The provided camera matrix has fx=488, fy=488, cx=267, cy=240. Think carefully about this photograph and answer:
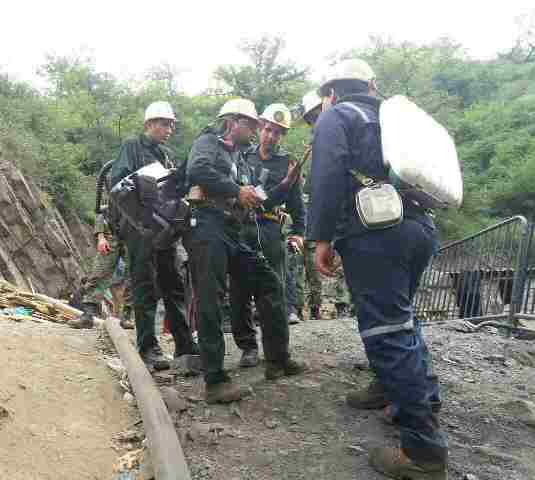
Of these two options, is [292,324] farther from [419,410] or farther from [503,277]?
[419,410]

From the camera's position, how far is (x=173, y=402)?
3152 millimetres

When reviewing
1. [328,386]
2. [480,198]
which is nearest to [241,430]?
[328,386]

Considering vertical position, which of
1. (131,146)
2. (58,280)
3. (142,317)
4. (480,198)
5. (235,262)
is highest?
(480,198)

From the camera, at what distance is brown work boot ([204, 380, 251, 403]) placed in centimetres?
320

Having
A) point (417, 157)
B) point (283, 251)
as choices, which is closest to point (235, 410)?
point (283, 251)

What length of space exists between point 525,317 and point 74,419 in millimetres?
5285

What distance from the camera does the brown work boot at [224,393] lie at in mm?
3204

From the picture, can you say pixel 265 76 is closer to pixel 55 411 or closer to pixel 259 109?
pixel 259 109

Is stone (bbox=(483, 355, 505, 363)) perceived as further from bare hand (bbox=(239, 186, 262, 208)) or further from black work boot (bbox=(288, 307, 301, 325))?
bare hand (bbox=(239, 186, 262, 208))

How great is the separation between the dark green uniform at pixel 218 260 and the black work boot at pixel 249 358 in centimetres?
49

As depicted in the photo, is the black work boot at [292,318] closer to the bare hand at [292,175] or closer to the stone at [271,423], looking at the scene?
the bare hand at [292,175]

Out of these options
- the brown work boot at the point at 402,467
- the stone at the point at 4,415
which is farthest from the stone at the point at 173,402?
the brown work boot at the point at 402,467

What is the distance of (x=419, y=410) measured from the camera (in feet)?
7.27

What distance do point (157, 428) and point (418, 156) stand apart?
1865mm
